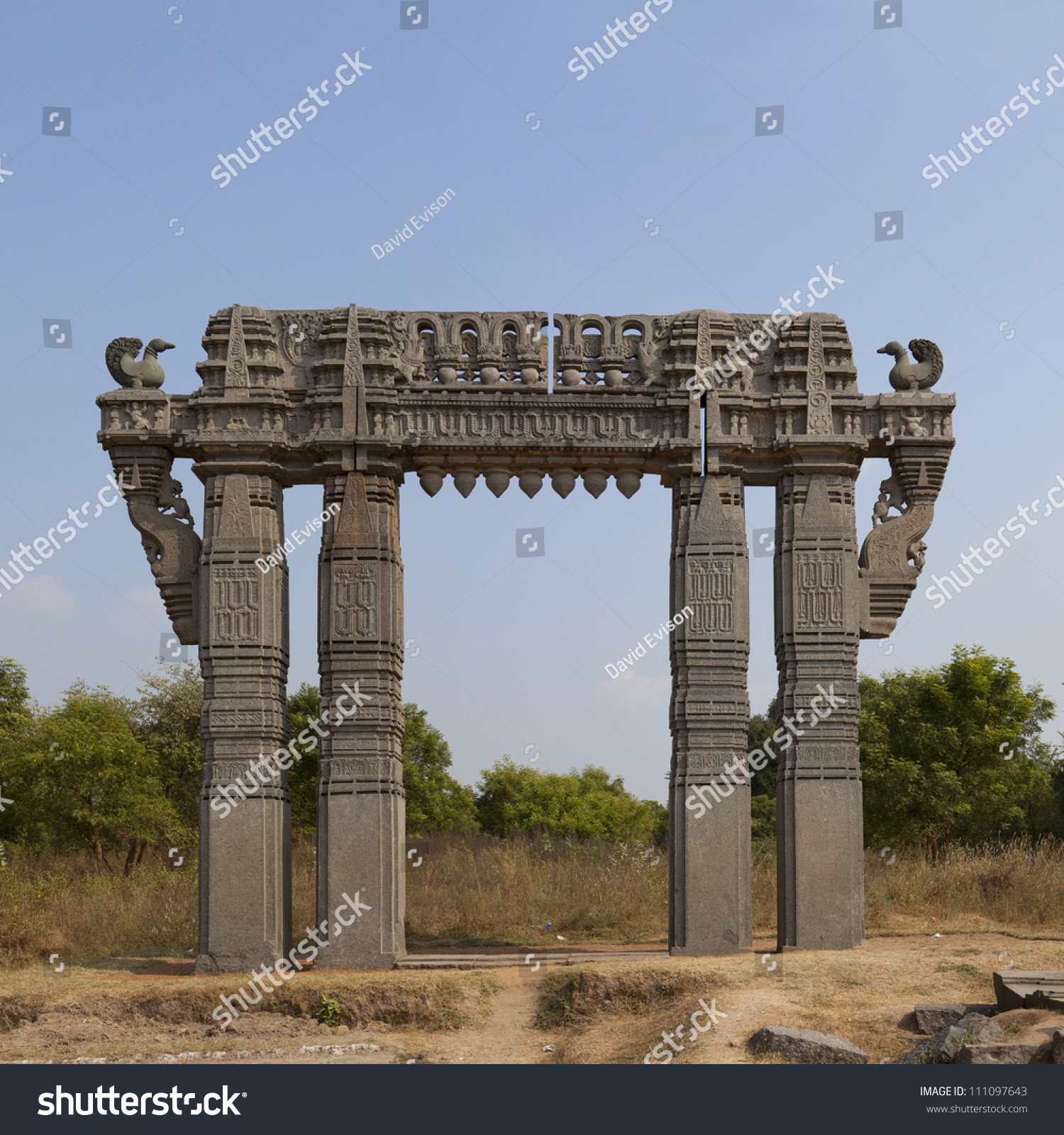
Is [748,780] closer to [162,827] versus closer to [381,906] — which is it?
[381,906]

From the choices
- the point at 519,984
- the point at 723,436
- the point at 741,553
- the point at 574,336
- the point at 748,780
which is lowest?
the point at 519,984

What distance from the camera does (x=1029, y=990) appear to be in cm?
914

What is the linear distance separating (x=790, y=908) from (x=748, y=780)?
3.88ft

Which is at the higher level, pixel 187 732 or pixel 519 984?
pixel 187 732

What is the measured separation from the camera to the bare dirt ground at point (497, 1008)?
9.73 metres

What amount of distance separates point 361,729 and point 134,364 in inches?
Answer: 162

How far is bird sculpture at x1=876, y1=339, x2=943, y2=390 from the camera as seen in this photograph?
13.0m

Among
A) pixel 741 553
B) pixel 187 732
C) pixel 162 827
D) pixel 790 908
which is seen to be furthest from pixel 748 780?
pixel 187 732

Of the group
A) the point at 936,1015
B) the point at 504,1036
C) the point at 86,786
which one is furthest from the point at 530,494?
the point at 86,786

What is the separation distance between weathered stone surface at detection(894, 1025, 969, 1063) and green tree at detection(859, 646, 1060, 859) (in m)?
12.8

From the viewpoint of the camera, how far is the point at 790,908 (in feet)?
39.6

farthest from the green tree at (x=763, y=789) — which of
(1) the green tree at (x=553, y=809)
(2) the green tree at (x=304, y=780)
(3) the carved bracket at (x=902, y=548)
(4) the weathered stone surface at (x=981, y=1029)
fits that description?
(4) the weathered stone surface at (x=981, y=1029)

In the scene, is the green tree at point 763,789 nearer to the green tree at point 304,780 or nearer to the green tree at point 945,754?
the green tree at point 945,754

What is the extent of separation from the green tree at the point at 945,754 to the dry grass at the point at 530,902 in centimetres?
411
